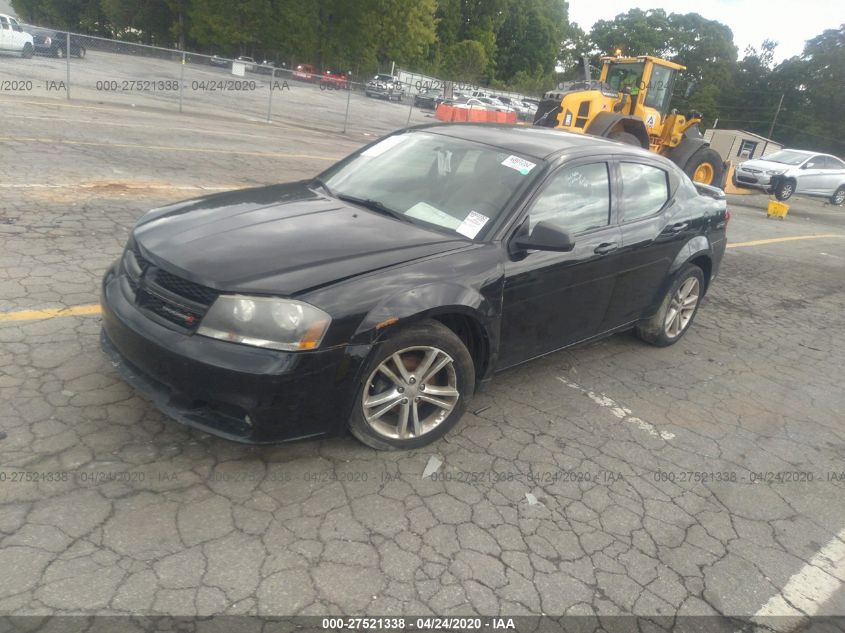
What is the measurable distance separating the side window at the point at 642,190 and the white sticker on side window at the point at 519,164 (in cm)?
92

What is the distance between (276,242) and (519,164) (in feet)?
5.13

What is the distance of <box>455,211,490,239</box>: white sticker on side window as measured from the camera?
343 cm

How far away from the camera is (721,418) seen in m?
4.22

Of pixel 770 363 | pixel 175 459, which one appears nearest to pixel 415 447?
pixel 175 459

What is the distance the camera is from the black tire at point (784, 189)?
19.1 metres

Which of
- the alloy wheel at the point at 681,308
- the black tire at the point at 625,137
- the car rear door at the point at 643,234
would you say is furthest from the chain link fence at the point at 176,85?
the alloy wheel at the point at 681,308

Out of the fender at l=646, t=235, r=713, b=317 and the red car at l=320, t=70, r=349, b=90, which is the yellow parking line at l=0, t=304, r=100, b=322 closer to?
the fender at l=646, t=235, r=713, b=317

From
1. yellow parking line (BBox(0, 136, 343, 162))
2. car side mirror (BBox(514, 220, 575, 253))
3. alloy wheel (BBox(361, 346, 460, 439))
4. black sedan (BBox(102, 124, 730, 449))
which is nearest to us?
black sedan (BBox(102, 124, 730, 449))

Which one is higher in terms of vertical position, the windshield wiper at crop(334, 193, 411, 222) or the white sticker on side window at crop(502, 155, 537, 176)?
the white sticker on side window at crop(502, 155, 537, 176)

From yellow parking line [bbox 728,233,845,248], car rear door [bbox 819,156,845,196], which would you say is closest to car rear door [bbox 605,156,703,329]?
yellow parking line [bbox 728,233,845,248]

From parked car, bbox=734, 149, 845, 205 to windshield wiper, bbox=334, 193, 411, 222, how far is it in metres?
19.0

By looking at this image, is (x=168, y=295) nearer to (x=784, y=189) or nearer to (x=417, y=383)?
→ (x=417, y=383)

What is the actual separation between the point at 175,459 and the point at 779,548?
2.92 meters

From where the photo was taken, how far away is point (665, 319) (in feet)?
16.7
